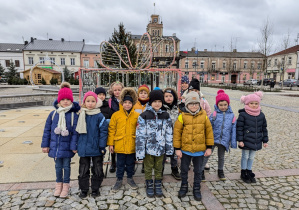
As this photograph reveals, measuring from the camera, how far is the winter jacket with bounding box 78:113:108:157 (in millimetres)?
2871

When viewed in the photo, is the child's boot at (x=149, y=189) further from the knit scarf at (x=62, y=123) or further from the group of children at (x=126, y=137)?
the knit scarf at (x=62, y=123)

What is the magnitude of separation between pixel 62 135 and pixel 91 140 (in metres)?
0.43

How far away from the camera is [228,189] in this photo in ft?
10.4

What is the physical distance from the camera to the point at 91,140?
2877mm

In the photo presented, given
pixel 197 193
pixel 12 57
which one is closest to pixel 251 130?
pixel 197 193

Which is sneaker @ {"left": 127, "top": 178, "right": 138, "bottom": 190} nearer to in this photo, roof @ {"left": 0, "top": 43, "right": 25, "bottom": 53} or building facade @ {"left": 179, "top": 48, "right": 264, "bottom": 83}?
building facade @ {"left": 179, "top": 48, "right": 264, "bottom": 83}

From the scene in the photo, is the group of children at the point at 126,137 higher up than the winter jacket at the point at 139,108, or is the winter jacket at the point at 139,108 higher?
the winter jacket at the point at 139,108

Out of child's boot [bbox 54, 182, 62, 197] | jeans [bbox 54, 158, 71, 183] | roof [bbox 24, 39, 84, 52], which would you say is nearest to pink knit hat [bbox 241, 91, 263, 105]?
jeans [bbox 54, 158, 71, 183]

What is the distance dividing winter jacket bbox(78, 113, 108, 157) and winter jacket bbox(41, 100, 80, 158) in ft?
0.45

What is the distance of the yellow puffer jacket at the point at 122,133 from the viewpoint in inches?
118

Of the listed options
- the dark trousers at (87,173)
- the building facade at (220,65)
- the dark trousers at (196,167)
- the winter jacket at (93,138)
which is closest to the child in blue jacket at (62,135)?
the winter jacket at (93,138)

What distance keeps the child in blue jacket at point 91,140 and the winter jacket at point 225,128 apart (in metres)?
1.98

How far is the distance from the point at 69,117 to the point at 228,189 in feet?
9.59

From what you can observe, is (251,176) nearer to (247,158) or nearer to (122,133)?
(247,158)
